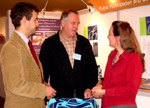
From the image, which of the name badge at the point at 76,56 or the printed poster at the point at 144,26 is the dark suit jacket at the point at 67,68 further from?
the printed poster at the point at 144,26

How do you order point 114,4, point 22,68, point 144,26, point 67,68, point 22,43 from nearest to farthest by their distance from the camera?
point 22,68, point 22,43, point 67,68, point 144,26, point 114,4

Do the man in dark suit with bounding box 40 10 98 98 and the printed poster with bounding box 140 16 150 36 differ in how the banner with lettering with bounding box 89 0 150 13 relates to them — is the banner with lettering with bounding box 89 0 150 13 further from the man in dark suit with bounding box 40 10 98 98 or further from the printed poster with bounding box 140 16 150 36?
the man in dark suit with bounding box 40 10 98 98

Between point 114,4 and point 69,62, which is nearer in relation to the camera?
point 69,62

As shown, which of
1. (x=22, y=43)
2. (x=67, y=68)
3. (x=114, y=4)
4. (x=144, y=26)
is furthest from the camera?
(x=114, y=4)

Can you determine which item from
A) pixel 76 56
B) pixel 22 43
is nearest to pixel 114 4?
pixel 76 56

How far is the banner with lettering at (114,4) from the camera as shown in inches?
92.4

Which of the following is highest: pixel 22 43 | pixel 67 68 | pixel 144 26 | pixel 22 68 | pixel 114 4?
pixel 114 4

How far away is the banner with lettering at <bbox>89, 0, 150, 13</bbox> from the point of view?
235 centimetres

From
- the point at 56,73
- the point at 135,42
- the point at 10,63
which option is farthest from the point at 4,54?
the point at 135,42

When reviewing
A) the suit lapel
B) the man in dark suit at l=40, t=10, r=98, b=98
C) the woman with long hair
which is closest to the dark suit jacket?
the man in dark suit at l=40, t=10, r=98, b=98

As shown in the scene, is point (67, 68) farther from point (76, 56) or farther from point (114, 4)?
point (114, 4)

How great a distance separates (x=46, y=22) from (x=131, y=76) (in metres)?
1.98

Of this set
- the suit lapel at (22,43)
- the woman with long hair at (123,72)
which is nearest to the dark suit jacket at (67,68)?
the woman with long hair at (123,72)

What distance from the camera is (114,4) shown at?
103 inches
